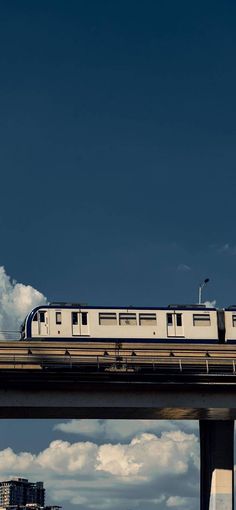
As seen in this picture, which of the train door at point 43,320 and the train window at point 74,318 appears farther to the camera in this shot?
the train window at point 74,318

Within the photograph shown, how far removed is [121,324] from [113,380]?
9.69 meters

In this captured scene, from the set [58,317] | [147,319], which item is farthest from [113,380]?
[147,319]

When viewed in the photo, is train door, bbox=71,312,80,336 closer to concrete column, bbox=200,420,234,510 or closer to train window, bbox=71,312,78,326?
train window, bbox=71,312,78,326

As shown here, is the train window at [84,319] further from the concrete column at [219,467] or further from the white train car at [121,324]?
the concrete column at [219,467]

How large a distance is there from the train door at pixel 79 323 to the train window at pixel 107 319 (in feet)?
3.83

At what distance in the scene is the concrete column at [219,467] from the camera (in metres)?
59.6

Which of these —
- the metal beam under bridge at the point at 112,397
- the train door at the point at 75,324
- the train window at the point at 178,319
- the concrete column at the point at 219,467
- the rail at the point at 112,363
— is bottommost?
the concrete column at the point at 219,467

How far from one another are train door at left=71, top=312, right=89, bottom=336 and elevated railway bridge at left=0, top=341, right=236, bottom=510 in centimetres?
363

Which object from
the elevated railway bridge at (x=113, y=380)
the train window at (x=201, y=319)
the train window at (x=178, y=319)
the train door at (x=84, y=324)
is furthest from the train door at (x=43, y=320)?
the train window at (x=201, y=319)

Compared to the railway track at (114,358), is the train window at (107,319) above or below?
above

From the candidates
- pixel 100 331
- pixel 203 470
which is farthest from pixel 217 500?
pixel 100 331

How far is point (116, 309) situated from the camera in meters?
63.6

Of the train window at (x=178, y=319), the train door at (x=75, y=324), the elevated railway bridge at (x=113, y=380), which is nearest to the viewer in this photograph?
the elevated railway bridge at (x=113, y=380)

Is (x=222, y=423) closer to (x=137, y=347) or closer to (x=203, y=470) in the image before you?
(x=203, y=470)
